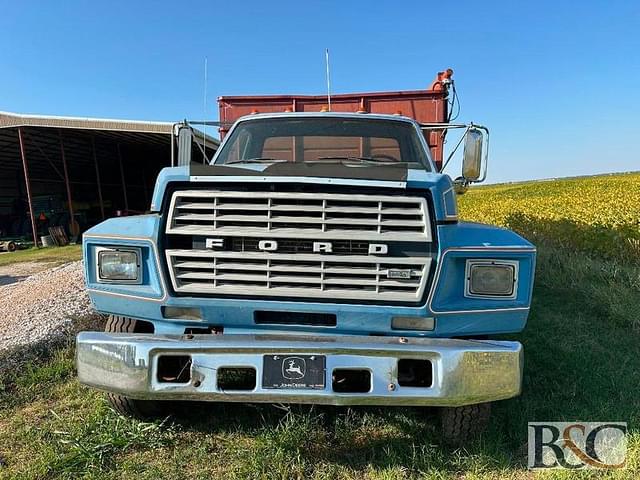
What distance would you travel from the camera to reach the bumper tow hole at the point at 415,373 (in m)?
2.39

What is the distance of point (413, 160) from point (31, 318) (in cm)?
415

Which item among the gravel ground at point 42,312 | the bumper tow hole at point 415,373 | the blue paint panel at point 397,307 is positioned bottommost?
the gravel ground at point 42,312

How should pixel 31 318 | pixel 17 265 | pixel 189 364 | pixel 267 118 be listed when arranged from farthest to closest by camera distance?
pixel 17 265 < pixel 31 318 < pixel 267 118 < pixel 189 364

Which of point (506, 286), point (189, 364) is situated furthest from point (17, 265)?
point (506, 286)

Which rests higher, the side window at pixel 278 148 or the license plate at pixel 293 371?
the side window at pixel 278 148

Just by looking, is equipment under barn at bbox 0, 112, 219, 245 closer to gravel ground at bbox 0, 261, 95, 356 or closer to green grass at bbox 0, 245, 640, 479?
gravel ground at bbox 0, 261, 95, 356

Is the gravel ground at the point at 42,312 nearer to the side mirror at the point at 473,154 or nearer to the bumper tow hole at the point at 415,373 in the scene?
the bumper tow hole at the point at 415,373

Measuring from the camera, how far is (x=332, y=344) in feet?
7.54

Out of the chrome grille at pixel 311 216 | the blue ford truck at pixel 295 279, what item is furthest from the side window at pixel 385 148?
the chrome grille at pixel 311 216

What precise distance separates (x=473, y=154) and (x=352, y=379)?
240 centimetres

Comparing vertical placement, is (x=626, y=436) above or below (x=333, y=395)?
below

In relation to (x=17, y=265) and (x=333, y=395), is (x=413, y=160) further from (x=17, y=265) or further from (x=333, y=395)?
(x=17, y=265)

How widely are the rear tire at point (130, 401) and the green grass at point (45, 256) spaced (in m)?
9.55

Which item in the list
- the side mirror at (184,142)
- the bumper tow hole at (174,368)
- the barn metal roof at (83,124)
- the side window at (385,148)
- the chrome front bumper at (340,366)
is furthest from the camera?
the barn metal roof at (83,124)
